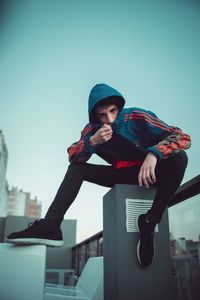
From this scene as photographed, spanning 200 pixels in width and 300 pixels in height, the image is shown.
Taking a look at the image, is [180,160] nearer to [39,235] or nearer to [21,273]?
→ [39,235]

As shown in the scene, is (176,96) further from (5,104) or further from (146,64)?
(5,104)

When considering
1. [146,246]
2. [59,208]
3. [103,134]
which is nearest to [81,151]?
[103,134]

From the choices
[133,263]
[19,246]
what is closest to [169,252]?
[133,263]

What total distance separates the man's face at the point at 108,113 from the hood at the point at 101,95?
1.5 inches

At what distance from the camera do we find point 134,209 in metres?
1.07

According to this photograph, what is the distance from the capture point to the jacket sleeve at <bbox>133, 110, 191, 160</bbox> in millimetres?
979

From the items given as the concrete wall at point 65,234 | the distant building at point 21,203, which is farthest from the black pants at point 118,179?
the distant building at point 21,203

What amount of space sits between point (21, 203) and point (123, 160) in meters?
60.3

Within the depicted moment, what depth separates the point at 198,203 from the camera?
59.3 inches

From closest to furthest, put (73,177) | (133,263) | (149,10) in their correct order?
(133,263) < (73,177) < (149,10)

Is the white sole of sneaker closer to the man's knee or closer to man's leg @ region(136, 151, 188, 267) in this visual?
man's leg @ region(136, 151, 188, 267)

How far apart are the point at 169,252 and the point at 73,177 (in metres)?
0.52

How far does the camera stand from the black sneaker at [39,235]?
39.3 inches

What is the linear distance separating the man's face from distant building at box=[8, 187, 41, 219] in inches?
2287
